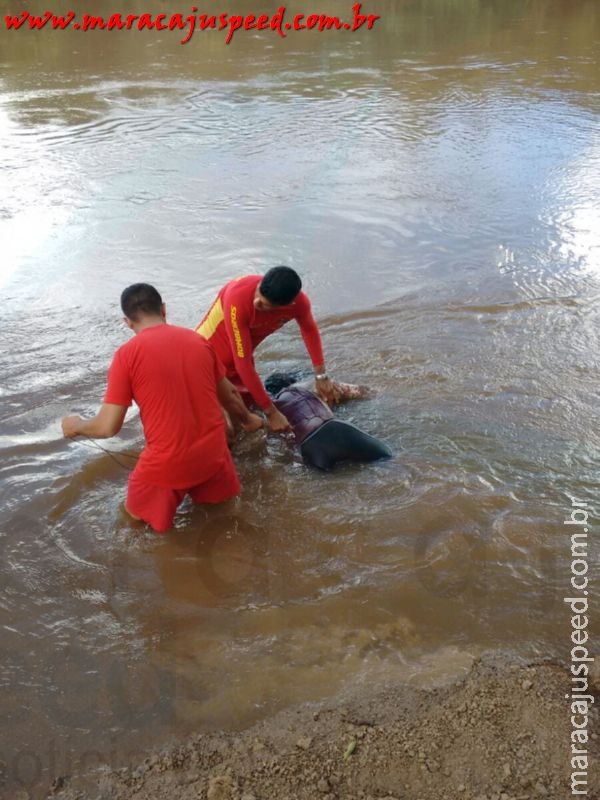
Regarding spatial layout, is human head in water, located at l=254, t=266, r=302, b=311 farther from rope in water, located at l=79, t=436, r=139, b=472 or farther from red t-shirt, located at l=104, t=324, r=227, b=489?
rope in water, located at l=79, t=436, r=139, b=472

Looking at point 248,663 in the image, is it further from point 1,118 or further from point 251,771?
point 1,118

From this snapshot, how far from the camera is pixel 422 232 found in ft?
23.4

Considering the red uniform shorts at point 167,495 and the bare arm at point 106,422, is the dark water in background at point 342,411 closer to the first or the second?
the red uniform shorts at point 167,495

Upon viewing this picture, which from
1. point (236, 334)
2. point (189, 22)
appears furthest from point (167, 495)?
point (189, 22)

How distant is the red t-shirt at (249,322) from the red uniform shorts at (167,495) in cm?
63

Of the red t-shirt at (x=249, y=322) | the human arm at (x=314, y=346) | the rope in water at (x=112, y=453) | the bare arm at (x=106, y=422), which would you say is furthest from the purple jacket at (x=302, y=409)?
the bare arm at (x=106, y=422)

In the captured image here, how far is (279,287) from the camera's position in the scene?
3.65 meters

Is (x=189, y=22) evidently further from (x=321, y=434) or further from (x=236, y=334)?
(x=321, y=434)

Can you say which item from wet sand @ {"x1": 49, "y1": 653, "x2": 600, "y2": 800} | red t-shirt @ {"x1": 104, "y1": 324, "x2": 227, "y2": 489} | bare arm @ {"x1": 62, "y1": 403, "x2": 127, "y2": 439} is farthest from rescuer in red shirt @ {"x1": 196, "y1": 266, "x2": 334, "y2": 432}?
wet sand @ {"x1": 49, "y1": 653, "x2": 600, "y2": 800}

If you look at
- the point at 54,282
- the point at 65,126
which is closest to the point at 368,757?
the point at 54,282

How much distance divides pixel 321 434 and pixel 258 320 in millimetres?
823

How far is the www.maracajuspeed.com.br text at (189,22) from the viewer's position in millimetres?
19828

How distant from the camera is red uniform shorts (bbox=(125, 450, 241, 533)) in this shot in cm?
338

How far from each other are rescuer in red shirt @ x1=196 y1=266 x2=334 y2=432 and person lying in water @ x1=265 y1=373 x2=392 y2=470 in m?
0.12
